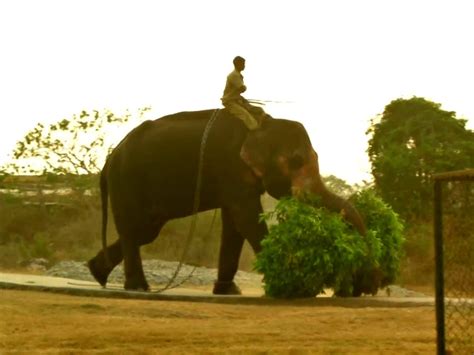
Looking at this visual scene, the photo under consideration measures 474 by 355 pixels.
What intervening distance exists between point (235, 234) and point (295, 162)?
1913 millimetres

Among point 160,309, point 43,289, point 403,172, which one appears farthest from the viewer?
point 403,172

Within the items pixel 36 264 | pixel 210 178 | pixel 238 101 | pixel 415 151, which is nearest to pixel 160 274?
pixel 210 178

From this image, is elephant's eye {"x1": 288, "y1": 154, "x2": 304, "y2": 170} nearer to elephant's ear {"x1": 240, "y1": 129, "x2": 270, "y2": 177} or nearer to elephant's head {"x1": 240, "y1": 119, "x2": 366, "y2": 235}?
elephant's head {"x1": 240, "y1": 119, "x2": 366, "y2": 235}

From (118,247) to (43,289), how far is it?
1.65 m

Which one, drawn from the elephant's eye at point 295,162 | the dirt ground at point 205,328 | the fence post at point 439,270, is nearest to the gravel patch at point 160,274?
→ the elephant's eye at point 295,162

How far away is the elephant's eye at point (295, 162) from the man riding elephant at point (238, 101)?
751 mm

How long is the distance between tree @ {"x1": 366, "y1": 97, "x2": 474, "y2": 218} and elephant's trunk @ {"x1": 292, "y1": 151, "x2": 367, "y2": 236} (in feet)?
62.7

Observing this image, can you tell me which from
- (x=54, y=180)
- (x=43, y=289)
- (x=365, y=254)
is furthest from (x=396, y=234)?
(x=54, y=180)

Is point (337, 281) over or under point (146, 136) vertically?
under

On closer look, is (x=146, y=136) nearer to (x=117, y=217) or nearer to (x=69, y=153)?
(x=117, y=217)

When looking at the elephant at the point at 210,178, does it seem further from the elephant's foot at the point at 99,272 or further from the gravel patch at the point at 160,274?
the gravel patch at the point at 160,274

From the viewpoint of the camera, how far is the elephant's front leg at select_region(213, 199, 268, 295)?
17.8 meters

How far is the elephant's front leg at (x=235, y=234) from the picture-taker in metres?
17.8

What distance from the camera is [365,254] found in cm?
1664
